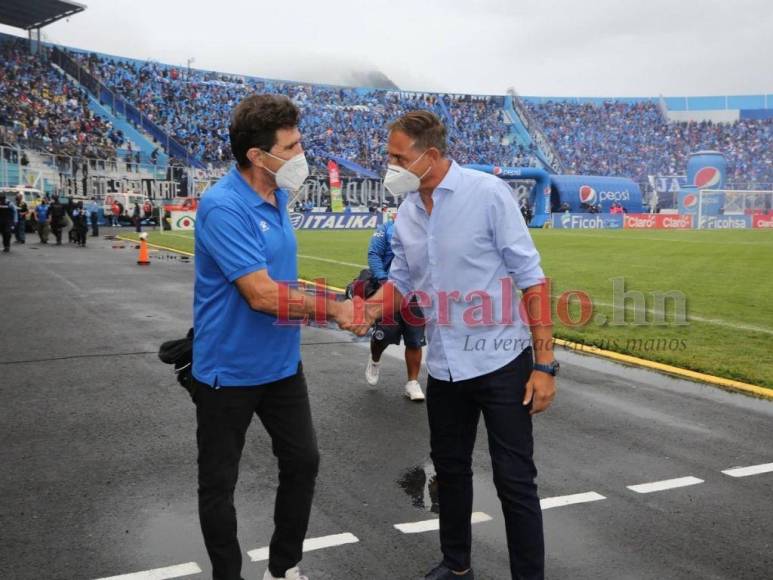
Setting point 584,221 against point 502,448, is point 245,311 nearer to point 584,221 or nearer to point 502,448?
point 502,448

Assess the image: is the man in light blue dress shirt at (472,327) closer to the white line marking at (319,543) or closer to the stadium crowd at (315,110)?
the white line marking at (319,543)

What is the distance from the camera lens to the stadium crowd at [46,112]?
41.3 m

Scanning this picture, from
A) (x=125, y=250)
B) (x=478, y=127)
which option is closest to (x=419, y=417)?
(x=125, y=250)

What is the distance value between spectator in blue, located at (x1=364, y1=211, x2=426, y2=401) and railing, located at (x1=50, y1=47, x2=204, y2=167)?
4477 centimetres

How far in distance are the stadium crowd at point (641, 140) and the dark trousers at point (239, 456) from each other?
220ft

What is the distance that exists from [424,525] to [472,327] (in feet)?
4.46

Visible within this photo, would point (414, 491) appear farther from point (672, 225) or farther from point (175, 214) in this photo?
point (672, 225)

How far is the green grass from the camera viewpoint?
316 inches

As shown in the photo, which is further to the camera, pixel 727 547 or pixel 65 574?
pixel 727 547

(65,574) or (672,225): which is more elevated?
(672,225)

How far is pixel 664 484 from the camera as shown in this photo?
4.33 metres

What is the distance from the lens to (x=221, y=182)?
9.12 feet

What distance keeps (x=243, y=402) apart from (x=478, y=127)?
2580 inches

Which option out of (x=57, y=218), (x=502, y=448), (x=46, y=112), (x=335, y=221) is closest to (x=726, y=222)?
(x=335, y=221)
